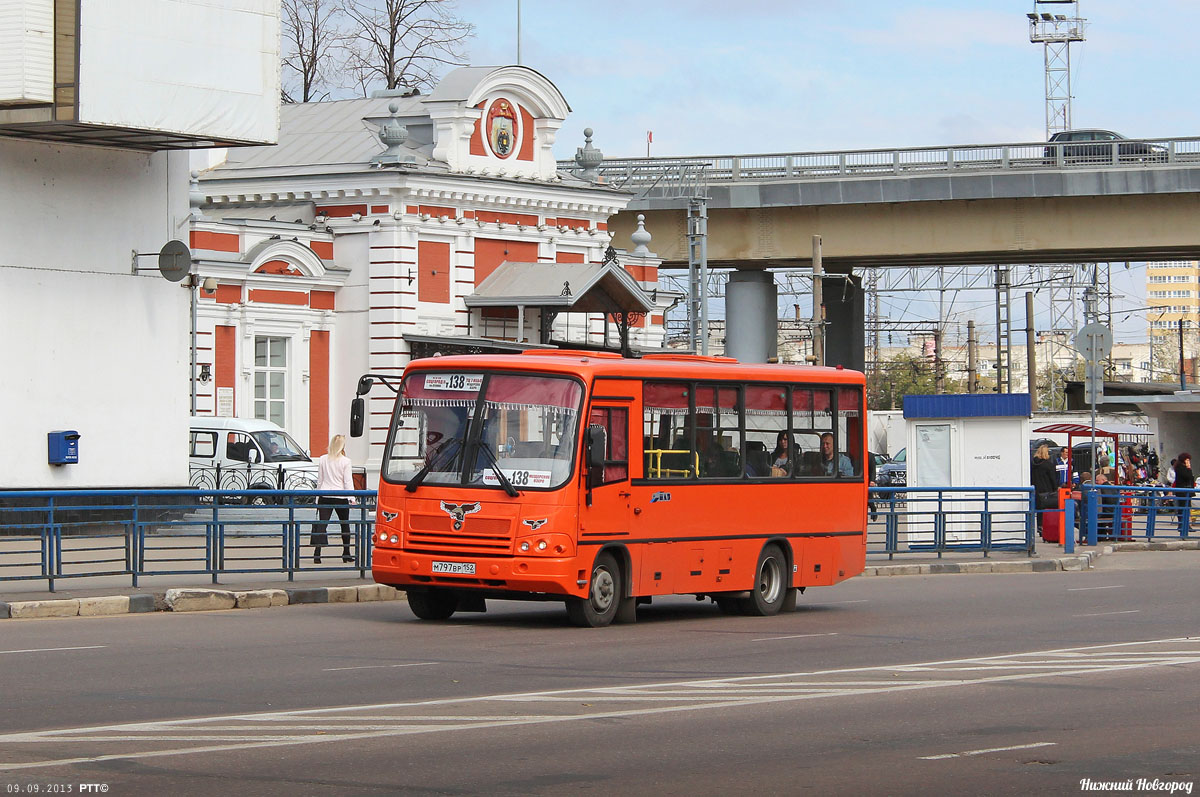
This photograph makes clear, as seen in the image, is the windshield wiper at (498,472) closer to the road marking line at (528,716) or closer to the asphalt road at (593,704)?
the asphalt road at (593,704)

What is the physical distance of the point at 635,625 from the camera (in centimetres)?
1881

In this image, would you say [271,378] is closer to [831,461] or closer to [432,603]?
[831,461]

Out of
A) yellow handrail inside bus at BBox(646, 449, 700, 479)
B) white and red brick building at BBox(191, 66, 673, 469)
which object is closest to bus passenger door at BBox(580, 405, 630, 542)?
yellow handrail inside bus at BBox(646, 449, 700, 479)

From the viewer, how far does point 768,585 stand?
20.7 meters

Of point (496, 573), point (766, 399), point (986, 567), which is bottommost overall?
point (986, 567)

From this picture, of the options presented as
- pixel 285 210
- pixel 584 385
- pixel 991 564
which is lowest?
pixel 991 564

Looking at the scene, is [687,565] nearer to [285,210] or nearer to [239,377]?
[239,377]

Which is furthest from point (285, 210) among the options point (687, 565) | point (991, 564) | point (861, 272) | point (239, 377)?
point (861, 272)

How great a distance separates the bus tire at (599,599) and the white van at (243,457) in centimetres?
1701

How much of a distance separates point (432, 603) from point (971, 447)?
1665 cm

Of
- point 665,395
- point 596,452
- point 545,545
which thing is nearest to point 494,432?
point 596,452

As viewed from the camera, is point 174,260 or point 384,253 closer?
point 174,260

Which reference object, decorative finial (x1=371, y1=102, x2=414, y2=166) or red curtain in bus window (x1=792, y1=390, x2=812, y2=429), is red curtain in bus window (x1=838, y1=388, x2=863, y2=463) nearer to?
red curtain in bus window (x1=792, y1=390, x2=812, y2=429)

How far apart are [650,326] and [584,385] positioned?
3109 centimetres
